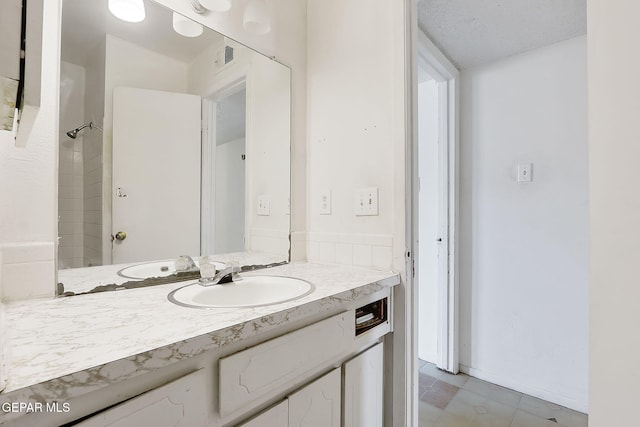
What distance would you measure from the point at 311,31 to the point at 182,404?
5.20ft

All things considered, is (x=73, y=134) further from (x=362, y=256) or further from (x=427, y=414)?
(x=427, y=414)

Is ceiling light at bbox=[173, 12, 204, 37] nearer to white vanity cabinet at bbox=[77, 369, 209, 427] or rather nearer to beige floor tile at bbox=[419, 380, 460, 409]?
white vanity cabinet at bbox=[77, 369, 209, 427]

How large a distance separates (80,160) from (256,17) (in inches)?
34.1

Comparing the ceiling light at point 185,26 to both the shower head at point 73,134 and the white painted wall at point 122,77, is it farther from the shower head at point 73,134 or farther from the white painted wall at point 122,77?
the shower head at point 73,134

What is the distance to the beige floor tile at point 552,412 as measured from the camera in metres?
1.51

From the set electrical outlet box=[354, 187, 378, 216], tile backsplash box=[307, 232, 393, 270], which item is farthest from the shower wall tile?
electrical outlet box=[354, 187, 378, 216]

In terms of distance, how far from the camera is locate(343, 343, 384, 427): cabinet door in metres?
0.91

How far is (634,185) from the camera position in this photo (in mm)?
553

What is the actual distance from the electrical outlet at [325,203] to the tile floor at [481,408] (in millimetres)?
1205

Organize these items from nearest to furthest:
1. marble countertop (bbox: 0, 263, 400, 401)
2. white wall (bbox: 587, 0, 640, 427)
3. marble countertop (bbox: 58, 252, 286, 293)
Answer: marble countertop (bbox: 0, 263, 400, 401) → white wall (bbox: 587, 0, 640, 427) → marble countertop (bbox: 58, 252, 286, 293)

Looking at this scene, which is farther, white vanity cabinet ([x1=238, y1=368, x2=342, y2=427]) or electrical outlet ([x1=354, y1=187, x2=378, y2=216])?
electrical outlet ([x1=354, y1=187, x2=378, y2=216])

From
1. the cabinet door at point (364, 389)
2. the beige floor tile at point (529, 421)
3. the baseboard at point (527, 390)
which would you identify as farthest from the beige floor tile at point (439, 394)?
the cabinet door at point (364, 389)

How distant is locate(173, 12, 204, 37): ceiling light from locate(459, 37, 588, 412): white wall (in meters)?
1.71

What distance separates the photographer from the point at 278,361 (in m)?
0.69
